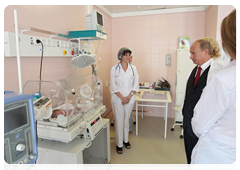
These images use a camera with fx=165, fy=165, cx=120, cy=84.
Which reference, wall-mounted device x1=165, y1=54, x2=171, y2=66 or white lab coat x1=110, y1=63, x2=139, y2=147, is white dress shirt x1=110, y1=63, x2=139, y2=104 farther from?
wall-mounted device x1=165, y1=54, x2=171, y2=66

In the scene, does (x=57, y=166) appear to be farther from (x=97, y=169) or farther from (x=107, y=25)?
(x=107, y=25)

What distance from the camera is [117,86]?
8.09 feet

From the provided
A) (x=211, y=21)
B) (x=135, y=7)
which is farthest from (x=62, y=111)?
(x=211, y=21)

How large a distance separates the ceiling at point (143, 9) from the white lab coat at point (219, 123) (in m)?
2.88

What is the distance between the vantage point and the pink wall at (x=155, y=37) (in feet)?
11.8

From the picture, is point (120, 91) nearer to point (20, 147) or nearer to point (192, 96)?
point (192, 96)

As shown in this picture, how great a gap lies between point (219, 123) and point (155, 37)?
310cm

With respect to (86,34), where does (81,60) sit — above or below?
below

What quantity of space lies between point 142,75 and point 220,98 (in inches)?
121

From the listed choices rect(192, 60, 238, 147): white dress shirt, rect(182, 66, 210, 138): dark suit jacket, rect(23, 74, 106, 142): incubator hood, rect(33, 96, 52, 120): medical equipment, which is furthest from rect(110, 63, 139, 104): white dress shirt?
rect(192, 60, 238, 147): white dress shirt

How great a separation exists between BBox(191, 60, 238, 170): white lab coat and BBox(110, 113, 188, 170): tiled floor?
126 centimetres

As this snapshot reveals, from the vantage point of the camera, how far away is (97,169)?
1.96m

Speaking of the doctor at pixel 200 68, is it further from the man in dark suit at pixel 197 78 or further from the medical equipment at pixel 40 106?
the medical equipment at pixel 40 106

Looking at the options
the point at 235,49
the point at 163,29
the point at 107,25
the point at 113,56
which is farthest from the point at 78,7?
the point at 235,49
